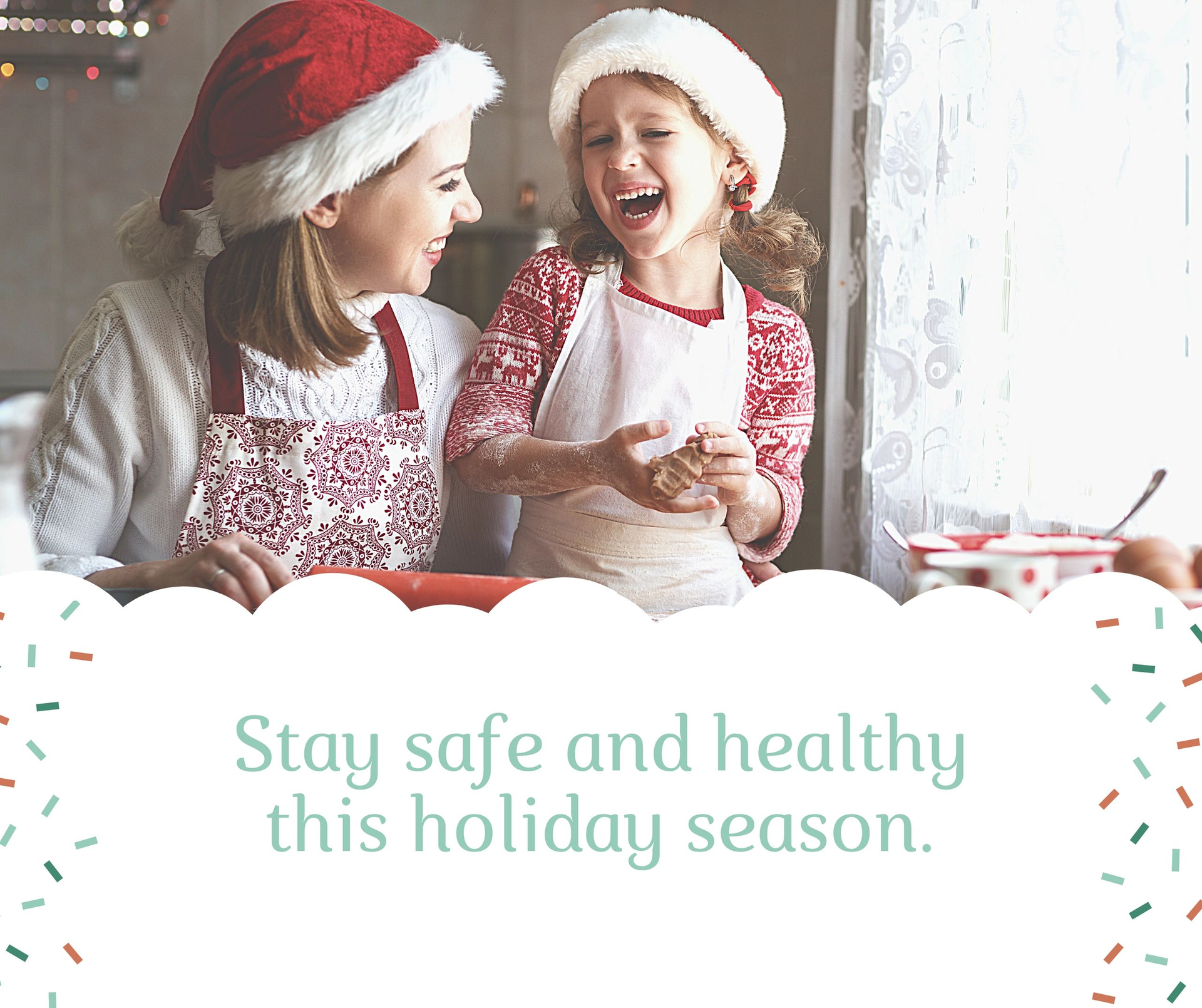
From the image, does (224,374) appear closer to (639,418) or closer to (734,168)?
(639,418)

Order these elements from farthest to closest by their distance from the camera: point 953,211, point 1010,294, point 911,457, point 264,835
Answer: point 911,457 < point 953,211 < point 1010,294 < point 264,835

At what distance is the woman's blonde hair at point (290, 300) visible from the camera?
0.99 metres

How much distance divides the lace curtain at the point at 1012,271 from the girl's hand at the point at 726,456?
63cm

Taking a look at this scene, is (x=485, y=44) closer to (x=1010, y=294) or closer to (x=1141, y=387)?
(x=1010, y=294)

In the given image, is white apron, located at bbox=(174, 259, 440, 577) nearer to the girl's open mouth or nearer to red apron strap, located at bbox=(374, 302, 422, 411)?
red apron strap, located at bbox=(374, 302, 422, 411)

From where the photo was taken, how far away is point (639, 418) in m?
1.05

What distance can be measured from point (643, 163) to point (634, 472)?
34 cm

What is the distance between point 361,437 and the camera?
41.1 inches

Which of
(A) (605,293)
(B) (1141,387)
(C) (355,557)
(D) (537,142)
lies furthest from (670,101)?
(D) (537,142)

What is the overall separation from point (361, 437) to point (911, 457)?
103 centimetres

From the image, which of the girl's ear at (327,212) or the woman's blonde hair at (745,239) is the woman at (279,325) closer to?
the girl's ear at (327,212)

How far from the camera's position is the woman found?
3.11 ft

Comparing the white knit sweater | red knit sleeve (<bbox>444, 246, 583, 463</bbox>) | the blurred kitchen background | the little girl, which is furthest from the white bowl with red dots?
the blurred kitchen background

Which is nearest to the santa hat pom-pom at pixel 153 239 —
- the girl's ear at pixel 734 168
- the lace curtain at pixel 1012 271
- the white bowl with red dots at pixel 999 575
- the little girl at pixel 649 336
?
the little girl at pixel 649 336
